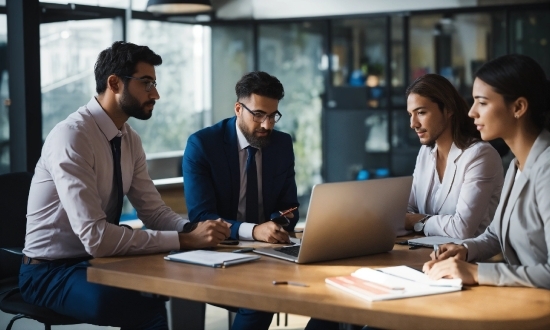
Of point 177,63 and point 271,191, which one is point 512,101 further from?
point 177,63

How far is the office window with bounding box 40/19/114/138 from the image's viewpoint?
6.76m

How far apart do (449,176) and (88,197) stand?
5.16 ft

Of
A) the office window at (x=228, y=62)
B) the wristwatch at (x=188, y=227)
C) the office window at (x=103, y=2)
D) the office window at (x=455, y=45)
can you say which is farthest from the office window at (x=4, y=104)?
the office window at (x=455, y=45)

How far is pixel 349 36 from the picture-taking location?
8.62 metres

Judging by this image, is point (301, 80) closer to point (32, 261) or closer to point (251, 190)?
point (251, 190)

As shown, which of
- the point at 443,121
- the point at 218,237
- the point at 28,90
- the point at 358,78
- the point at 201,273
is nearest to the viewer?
the point at 201,273

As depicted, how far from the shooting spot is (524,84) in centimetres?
237

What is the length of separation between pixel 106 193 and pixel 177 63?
575cm

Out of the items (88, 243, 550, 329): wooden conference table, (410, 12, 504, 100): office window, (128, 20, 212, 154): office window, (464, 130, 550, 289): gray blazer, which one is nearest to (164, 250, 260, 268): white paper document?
(88, 243, 550, 329): wooden conference table

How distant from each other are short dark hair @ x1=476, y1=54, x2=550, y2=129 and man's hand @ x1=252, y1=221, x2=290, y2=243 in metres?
0.98

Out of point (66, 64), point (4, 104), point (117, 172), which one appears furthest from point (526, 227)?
point (66, 64)

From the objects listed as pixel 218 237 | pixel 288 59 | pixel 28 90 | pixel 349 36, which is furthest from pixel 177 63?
pixel 218 237

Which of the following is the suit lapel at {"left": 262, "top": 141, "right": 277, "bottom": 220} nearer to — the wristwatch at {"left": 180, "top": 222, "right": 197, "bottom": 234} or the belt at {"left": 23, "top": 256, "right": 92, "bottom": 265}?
the wristwatch at {"left": 180, "top": 222, "right": 197, "bottom": 234}

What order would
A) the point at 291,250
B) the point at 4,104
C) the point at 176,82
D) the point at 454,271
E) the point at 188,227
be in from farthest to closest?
1. the point at 176,82
2. the point at 4,104
3. the point at 188,227
4. the point at 291,250
5. the point at 454,271
